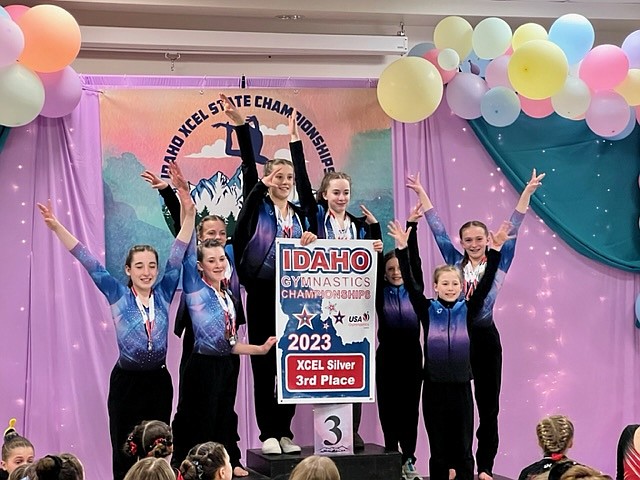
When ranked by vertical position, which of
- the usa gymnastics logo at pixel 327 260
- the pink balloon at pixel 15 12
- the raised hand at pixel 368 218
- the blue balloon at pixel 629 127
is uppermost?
the pink balloon at pixel 15 12

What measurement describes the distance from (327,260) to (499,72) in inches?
65.2

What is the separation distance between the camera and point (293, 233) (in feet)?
17.8

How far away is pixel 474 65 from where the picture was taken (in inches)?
247

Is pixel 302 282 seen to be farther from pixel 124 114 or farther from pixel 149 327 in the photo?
pixel 124 114

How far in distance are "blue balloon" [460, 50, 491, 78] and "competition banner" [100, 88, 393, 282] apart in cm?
59

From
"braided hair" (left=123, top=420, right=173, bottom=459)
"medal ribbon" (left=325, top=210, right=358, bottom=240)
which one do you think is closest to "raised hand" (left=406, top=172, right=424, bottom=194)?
"medal ribbon" (left=325, top=210, right=358, bottom=240)

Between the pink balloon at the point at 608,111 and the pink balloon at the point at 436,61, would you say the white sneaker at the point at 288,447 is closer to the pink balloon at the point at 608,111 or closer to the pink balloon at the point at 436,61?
the pink balloon at the point at 436,61

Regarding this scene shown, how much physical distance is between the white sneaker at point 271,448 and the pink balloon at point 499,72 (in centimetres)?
253

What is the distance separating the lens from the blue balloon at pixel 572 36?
5.92 m

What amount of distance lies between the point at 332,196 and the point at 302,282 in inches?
19.9

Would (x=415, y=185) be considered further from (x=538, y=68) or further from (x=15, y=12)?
(x=15, y=12)

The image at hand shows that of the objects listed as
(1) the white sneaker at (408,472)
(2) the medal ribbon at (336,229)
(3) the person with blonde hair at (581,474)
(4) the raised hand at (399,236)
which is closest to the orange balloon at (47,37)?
(2) the medal ribbon at (336,229)

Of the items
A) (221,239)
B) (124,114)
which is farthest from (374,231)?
(124,114)

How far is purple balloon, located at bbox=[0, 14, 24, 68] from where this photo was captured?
4957 millimetres
